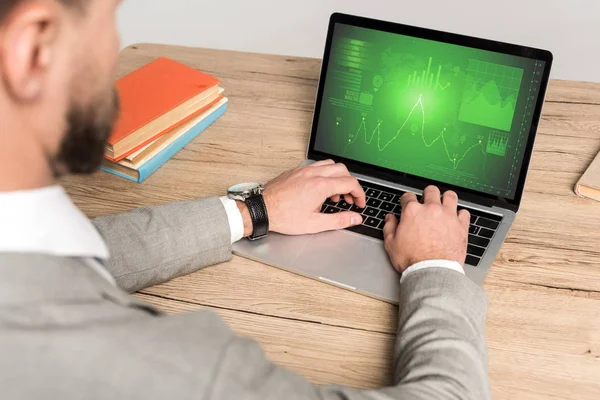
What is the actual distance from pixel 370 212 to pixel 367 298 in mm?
226

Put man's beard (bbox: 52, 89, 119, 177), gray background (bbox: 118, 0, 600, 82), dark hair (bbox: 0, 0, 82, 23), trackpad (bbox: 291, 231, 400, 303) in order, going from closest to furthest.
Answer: dark hair (bbox: 0, 0, 82, 23), man's beard (bbox: 52, 89, 119, 177), trackpad (bbox: 291, 231, 400, 303), gray background (bbox: 118, 0, 600, 82)

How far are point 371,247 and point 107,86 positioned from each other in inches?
23.4

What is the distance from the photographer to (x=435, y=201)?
1.34 metres

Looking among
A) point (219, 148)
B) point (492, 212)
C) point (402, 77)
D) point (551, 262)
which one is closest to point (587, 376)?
point (551, 262)

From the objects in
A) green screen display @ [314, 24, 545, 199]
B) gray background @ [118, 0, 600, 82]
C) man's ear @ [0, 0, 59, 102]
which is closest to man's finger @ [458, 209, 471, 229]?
green screen display @ [314, 24, 545, 199]

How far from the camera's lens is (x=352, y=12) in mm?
3525

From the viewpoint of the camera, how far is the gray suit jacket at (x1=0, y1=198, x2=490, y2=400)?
0.73m

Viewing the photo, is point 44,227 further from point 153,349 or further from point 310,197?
point 310,197

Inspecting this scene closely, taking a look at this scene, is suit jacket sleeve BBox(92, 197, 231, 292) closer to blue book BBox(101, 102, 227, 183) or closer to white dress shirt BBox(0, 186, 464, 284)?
blue book BBox(101, 102, 227, 183)

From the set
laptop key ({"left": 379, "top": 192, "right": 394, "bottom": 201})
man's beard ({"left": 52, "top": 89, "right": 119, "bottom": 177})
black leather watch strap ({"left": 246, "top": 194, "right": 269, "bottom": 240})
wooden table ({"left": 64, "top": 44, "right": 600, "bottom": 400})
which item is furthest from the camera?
laptop key ({"left": 379, "top": 192, "right": 394, "bottom": 201})

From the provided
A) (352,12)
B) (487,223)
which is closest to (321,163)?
(487,223)

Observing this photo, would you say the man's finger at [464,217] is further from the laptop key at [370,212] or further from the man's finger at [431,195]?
the laptop key at [370,212]

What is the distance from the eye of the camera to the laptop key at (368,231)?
133cm

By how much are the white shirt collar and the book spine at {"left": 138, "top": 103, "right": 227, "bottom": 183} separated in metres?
0.63
